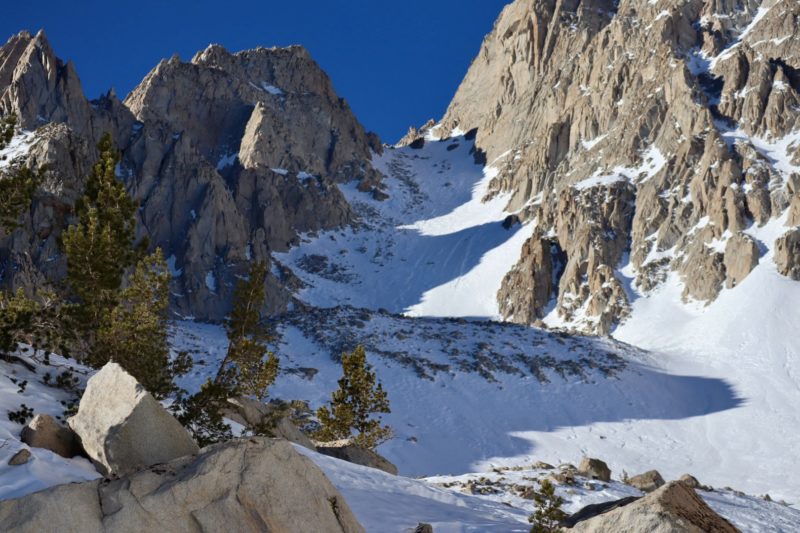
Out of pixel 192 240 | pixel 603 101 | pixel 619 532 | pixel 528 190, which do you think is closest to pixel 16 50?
pixel 192 240

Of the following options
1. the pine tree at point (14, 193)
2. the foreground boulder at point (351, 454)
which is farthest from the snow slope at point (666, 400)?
the pine tree at point (14, 193)

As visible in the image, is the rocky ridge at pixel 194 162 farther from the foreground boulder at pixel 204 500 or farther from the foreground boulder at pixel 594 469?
the foreground boulder at pixel 204 500

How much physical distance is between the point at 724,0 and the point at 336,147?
9464 cm

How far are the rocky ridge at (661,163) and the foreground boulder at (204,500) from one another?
92775 millimetres

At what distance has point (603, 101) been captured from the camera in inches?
5915

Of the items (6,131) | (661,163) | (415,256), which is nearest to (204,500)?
(6,131)

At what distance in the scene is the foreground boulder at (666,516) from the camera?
10648mm

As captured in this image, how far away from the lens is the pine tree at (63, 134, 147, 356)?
2202 centimetres

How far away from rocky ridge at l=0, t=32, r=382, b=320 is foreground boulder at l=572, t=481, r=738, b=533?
64.0m

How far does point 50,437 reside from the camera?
→ 44.9 feet

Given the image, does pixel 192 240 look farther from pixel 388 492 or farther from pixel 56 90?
pixel 388 492

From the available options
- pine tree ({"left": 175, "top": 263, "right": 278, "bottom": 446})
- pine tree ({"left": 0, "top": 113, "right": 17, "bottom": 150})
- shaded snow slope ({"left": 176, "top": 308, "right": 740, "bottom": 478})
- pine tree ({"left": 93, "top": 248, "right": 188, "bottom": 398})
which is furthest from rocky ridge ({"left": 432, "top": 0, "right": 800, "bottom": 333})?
pine tree ({"left": 0, "top": 113, "right": 17, "bottom": 150})

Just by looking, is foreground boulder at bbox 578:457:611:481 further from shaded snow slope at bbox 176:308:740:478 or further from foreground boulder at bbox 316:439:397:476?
shaded snow slope at bbox 176:308:740:478

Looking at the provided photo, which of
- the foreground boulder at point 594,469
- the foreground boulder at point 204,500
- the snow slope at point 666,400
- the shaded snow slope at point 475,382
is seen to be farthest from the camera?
the shaded snow slope at point 475,382
